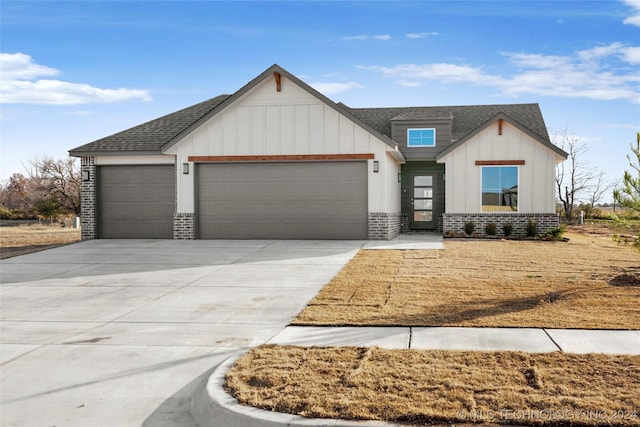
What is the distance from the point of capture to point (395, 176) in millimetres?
22312

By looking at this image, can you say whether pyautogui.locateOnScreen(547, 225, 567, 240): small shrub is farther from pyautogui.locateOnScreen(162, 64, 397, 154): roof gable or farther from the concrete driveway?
the concrete driveway

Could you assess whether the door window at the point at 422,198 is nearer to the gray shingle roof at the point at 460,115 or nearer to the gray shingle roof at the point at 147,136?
the gray shingle roof at the point at 460,115

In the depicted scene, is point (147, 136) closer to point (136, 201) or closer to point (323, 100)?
point (136, 201)

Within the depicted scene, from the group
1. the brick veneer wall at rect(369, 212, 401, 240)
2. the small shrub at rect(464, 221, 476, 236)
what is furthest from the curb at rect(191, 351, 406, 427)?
the small shrub at rect(464, 221, 476, 236)

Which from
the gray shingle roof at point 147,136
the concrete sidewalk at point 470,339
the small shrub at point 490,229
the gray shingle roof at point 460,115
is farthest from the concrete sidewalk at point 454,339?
the gray shingle roof at point 460,115

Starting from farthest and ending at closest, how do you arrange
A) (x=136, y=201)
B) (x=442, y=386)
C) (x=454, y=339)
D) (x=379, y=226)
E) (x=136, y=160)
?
A: (x=136, y=201) < (x=136, y=160) < (x=379, y=226) < (x=454, y=339) < (x=442, y=386)

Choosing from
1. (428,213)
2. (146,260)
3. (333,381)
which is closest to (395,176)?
(428,213)

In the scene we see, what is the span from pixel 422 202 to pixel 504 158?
4.13m

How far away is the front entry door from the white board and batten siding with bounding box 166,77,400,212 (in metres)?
4.55

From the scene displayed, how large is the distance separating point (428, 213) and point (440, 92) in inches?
306

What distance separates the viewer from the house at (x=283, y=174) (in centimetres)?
1880

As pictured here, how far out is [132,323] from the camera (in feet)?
26.0

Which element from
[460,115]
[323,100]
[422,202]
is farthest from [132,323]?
[460,115]

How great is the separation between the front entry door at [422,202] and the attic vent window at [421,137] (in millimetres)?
1284
